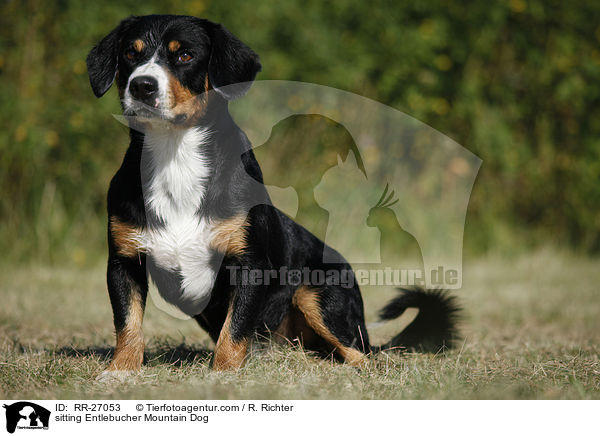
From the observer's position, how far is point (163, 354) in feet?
11.1

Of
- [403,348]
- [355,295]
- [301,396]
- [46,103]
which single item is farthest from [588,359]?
[46,103]

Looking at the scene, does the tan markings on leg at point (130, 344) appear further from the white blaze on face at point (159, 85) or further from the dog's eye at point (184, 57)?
the dog's eye at point (184, 57)

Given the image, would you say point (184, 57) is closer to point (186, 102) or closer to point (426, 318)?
point (186, 102)

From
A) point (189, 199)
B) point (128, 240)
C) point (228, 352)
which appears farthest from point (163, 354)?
point (189, 199)

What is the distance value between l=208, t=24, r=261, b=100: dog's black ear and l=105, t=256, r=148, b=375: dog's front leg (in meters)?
0.97

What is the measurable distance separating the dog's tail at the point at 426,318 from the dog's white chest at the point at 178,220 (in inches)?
47.9

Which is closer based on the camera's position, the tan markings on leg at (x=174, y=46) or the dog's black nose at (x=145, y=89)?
the dog's black nose at (x=145, y=89)

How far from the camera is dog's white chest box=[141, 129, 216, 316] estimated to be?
296 centimetres

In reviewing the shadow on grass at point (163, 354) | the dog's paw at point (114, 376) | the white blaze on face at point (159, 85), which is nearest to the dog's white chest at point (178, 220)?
the white blaze on face at point (159, 85)

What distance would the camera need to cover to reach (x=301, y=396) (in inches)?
102

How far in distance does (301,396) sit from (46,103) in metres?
5.48

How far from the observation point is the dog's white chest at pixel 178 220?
2965mm
